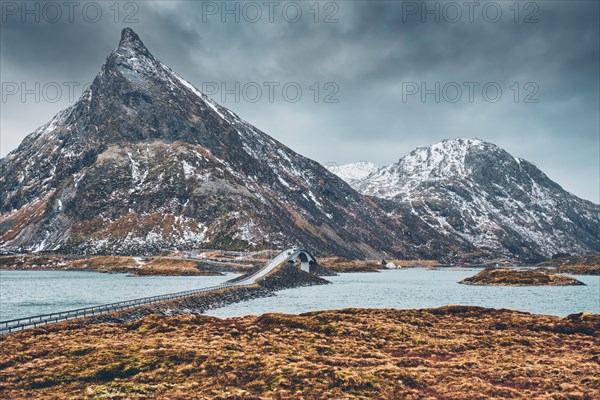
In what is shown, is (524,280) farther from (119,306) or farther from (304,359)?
(304,359)

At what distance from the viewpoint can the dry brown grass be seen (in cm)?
3000

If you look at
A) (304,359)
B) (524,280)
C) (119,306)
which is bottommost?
(524,280)

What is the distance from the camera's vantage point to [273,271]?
168 meters

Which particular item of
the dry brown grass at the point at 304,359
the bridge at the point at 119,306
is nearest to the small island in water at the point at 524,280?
A: the bridge at the point at 119,306

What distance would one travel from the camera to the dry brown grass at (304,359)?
30000mm

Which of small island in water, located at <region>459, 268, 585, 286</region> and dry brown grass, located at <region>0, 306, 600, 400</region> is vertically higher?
dry brown grass, located at <region>0, 306, 600, 400</region>

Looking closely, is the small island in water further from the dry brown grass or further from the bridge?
the dry brown grass

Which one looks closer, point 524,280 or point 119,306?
point 119,306

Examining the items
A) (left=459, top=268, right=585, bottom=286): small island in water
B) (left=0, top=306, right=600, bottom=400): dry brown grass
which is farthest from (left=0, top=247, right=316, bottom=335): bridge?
(left=459, top=268, right=585, bottom=286): small island in water

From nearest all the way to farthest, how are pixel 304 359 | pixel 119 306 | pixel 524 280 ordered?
1. pixel 304 359
2. pixel 119 306
3. pixel 524 280

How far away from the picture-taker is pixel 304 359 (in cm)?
3684

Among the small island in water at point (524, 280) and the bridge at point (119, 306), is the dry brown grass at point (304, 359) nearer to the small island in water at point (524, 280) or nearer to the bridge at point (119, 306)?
the bridge at point (119, 306)

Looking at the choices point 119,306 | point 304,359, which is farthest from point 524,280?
point 304,359

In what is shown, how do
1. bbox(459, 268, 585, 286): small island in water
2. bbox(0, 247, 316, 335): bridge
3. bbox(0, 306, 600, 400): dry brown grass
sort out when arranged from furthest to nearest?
bbox(459, 268, 585, 286): small island in water → bbox(0, 247, 316, 335): bridge → bbox(0, 306, 600, 400): dry brown grass
